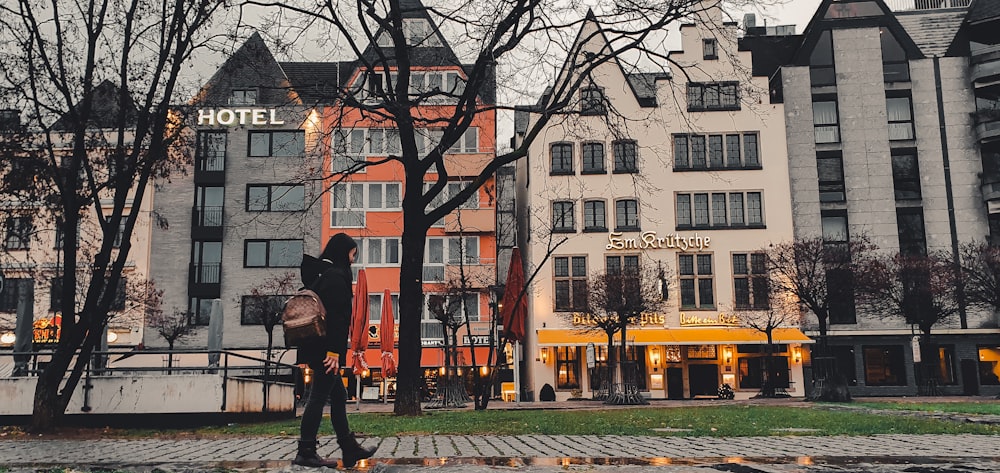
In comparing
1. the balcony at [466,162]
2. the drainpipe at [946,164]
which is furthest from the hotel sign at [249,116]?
the drainpipe at [946,164]

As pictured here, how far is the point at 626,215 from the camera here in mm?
45406

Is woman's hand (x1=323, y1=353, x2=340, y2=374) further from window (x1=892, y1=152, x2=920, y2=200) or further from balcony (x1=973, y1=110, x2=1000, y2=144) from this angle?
balcony (x1=973, y1=110, x2=1000, y2=144)

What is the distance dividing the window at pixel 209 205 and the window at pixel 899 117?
34.6 metres

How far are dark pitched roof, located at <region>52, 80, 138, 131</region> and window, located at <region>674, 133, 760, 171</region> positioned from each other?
3373 cm

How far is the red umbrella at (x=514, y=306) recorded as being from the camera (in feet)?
67.8

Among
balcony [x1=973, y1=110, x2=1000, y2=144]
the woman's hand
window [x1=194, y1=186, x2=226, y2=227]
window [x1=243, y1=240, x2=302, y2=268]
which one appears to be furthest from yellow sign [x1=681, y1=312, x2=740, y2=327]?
the woman's hand

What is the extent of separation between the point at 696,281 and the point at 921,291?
11252 millimetres

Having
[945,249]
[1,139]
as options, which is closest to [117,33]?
[1,139]

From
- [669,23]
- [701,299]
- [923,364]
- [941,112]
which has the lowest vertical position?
[923,364]

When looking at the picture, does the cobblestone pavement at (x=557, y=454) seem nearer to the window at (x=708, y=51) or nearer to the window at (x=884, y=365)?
the window at (x=884, y=365)

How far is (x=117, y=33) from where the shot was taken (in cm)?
1467

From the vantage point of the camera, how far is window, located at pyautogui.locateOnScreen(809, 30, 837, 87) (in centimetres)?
4547

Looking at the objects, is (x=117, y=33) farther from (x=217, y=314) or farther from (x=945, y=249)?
(x=945, y=249)

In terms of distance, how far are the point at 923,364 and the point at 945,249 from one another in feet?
20.1
